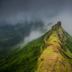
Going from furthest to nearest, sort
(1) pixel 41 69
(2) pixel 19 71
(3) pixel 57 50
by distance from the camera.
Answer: (2) pixel 19 71 → (3) pixel 57 50 → (1) pixel 41 69

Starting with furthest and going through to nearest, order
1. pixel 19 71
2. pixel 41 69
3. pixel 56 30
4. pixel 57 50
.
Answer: pixel 56 30 < pixel 19 71 < pixel 57 50 < pixel 41 69

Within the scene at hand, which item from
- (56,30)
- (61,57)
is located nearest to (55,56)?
(61,57)

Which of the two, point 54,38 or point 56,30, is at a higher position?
point 56,30

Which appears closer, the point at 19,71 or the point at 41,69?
the point at 41,69

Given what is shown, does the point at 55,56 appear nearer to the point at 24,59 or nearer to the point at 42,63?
the point at 42,63

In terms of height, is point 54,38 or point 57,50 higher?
point 54,38

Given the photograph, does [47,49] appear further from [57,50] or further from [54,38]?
[54,38]

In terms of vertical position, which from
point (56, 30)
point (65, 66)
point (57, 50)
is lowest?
point (65, 66)

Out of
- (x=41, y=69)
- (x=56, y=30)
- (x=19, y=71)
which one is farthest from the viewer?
(x=56, y=30)

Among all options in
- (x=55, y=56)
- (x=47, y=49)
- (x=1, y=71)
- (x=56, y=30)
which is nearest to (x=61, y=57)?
(x=55, y=56)
